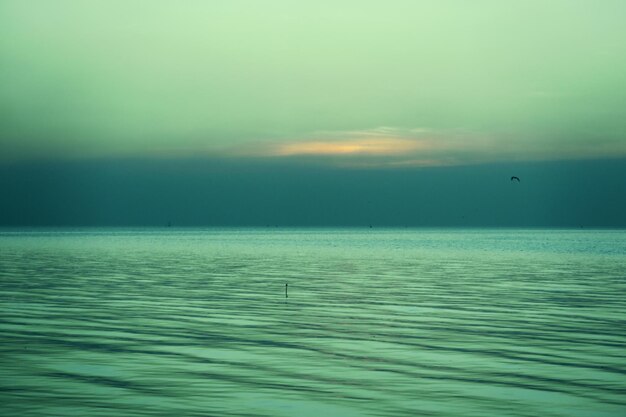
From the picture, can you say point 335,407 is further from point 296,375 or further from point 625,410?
point 625,410

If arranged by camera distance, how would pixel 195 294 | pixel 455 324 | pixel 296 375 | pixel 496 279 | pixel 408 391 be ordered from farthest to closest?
pixel 496 279, pixel 195 294, pixel 455 324, pixel 296 375, pixel 408 391

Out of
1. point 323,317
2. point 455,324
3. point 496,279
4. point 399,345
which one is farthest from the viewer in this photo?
point 496,279

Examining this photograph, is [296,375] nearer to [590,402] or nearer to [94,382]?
[94,382]

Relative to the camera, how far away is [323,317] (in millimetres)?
29547

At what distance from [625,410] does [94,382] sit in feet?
35.1

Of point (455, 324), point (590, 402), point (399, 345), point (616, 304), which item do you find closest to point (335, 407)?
point (590, 402)

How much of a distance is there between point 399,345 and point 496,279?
28576 millimetres

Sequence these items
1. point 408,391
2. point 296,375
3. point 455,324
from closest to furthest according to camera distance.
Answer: point 408,391 < point 296,375 < point 455,324

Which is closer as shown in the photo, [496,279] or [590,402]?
[590,402]

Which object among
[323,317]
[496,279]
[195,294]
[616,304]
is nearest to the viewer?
[323,317]

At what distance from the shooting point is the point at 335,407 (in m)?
15.4

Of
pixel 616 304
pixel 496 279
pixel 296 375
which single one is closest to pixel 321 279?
pixel 496 279

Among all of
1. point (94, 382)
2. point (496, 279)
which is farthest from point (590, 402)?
point (496, 279)

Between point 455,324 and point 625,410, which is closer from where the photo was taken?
point 625,410
